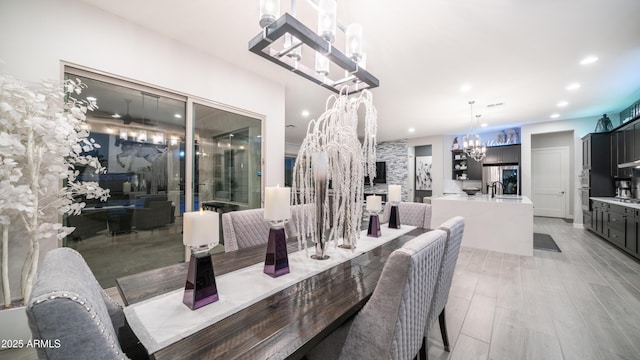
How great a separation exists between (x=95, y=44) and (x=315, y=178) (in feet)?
7.84

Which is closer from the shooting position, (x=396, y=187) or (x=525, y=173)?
(x=396, y=187)

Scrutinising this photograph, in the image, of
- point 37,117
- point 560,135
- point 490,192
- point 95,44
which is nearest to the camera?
point 37,117

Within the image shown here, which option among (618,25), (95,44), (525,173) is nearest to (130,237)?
(95,44)

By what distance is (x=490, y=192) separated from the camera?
482cm

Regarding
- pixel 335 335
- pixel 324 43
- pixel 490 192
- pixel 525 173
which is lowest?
pixel 335 335

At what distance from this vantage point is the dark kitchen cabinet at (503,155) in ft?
20.5

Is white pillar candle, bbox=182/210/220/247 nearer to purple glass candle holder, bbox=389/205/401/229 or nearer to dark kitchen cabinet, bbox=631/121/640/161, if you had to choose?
purple glass candle holder, bbox=389/205/401/229

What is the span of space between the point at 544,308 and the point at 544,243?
280 centimetres

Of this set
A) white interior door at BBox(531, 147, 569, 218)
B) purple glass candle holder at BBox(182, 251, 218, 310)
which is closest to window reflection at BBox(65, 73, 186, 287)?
purple glass candle holder at BBox(182, 251, 218, 310)

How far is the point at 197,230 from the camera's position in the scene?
0.88 metres

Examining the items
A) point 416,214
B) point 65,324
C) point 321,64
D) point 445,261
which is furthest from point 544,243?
point 65,324

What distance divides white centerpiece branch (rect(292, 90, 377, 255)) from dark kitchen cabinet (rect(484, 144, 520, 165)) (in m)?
6.93

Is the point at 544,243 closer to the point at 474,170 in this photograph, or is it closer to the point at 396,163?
the point at 474,170

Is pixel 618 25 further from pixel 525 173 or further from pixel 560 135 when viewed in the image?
pixel 560 135
